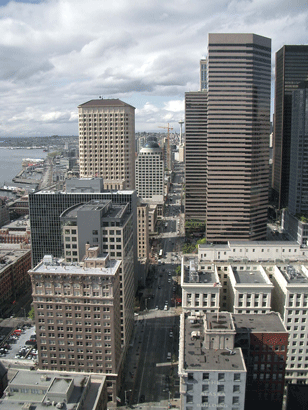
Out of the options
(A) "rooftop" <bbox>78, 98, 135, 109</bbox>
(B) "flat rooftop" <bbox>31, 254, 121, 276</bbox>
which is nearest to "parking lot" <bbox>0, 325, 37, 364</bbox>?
(B) "flat rooftop" <bbox>31, 254, 121, 276</bbox>

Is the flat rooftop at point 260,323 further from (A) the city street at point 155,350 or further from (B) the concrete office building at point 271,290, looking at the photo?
(A) the city street at point 155,350

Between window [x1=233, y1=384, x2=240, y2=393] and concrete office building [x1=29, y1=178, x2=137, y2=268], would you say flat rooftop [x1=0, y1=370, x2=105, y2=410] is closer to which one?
window [x1=233, y1=384, x2=240, y2=393]

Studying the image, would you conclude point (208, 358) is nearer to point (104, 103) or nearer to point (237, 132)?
point (237, 132)

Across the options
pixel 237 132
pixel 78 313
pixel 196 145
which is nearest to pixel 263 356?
pixel 78 313

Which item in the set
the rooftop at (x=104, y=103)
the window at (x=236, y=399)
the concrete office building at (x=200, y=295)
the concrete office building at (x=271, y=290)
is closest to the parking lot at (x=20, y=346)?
the concrete office building at (x=200, y=295)

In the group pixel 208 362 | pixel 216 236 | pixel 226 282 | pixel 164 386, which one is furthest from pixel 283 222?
pixel 208 362
